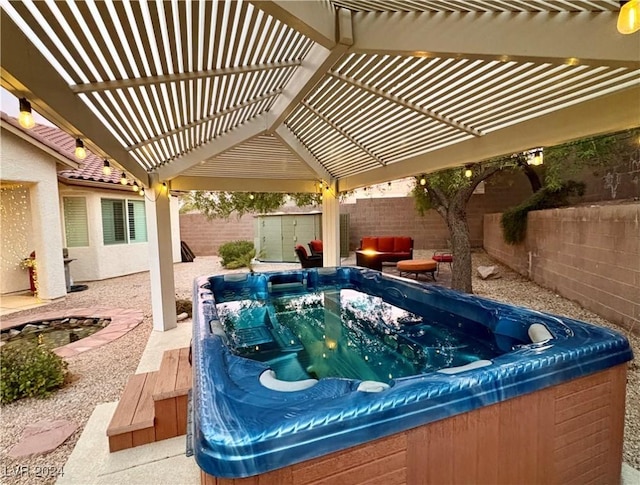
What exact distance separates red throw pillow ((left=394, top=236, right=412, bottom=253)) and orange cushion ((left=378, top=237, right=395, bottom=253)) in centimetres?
16

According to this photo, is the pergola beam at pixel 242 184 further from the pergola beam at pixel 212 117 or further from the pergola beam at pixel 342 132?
the pergola beam at pixel 342 132

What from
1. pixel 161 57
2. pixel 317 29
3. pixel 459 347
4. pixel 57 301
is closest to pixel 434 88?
pixel 317 29

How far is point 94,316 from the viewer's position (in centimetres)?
Answer: 576

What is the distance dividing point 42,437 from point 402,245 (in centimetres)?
909

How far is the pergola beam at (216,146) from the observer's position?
4.84 m

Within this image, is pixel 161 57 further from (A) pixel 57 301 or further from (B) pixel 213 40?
(A) pixel 57 301

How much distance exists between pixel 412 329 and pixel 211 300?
2.53 metres

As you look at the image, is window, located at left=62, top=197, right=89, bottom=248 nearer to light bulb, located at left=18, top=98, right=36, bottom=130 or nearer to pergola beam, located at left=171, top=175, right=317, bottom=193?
pergola beam, located at left=171, top=175, right=317, bottom=193

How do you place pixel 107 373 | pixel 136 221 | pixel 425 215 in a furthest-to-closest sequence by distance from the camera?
pixel 425 215 → pixel 136 221 → pixel 107 373

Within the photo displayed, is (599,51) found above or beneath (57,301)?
above

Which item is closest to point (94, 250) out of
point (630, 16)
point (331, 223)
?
point (331, 223)

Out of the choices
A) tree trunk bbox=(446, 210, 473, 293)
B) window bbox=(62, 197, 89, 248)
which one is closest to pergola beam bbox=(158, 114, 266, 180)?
tree trunk bbox=(446, 210, 473, 293)

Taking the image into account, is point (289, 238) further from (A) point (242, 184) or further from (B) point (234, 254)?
(A) point (242, 184)

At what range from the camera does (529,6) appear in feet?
6.59
